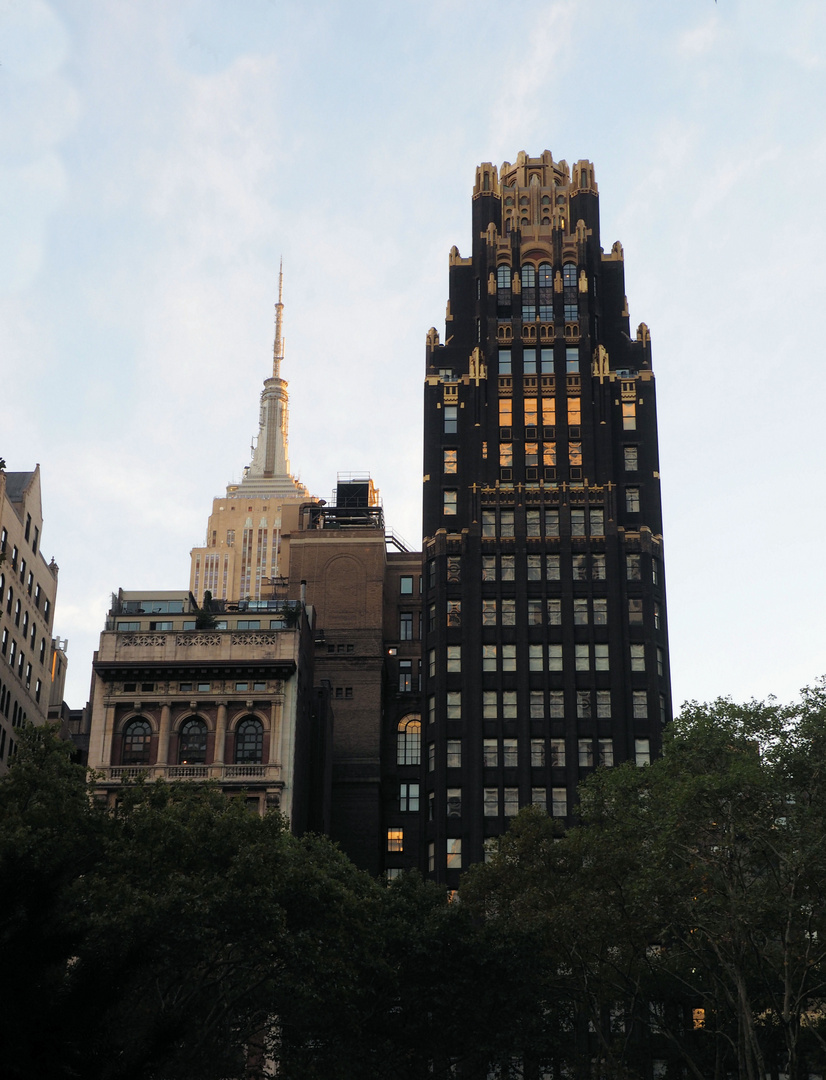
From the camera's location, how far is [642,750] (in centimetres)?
11375

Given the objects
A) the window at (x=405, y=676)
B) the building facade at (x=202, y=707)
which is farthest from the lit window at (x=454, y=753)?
the window at (x=405, y=676)

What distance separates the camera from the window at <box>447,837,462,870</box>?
361 ft

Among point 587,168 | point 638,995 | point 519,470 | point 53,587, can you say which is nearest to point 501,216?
point 587,168

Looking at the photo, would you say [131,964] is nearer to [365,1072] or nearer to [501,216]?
[365,1072]

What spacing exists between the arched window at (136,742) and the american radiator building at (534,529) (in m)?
23.1

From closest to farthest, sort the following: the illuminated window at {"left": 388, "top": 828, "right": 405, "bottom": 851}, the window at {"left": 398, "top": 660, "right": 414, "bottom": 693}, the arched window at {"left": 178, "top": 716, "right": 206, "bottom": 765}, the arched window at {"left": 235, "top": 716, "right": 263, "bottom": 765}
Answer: the arched window at {"left": 235, "top": 716, "right": 263, "bottom": 765} → the arched window at {"left": 178, "top": 716, "right": 206, "bottom": 765} → the illuminated window at {"left": 388, "top": 828, "right": 405, "bottom": 851} → the window at {"left": 398, "top": 660, "right": 414, "bottom": 693}

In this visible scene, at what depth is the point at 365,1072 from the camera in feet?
206

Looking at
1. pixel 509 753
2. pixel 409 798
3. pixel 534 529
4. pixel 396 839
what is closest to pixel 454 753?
pixel 509 753

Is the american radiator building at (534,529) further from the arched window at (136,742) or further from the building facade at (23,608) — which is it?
the building facade at (23,608)

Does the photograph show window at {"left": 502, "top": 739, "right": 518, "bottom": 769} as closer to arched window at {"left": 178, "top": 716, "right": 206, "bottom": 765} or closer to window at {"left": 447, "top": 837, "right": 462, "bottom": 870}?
window at {"left": 447, "top": 837, "right": 462, "bottom": 870}

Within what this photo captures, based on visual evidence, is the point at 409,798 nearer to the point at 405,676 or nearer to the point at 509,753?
the point at 405,676

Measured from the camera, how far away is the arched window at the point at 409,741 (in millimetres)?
127438

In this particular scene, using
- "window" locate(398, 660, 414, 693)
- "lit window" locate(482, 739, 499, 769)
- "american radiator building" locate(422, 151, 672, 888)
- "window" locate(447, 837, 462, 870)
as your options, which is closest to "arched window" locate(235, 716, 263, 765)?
"american radiator building" locate(422, 151, 672, 888)

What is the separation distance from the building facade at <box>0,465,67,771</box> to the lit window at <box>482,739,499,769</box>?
35.9 m
